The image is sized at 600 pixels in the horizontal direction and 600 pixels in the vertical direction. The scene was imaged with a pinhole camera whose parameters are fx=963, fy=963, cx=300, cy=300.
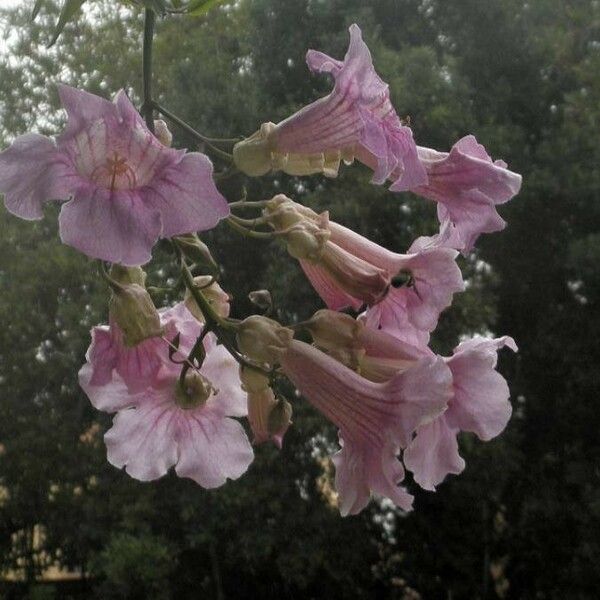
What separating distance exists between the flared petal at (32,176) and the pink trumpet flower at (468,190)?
0.24m

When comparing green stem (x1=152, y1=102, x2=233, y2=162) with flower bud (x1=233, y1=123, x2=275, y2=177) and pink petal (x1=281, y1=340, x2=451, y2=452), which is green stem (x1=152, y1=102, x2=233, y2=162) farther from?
pink petal (x1=281, y1=340, x2=451, y2=452)

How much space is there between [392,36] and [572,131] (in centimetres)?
173

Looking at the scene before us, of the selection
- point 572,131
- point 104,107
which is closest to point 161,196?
point 104,107

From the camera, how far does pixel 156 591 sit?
592 cm

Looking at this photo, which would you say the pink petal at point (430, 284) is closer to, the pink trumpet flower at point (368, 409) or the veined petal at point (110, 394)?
the pink trumpet flower at point (368, 409)

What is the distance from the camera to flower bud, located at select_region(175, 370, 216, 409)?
2.44 feet

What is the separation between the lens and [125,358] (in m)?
0.73

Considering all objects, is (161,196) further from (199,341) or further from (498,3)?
(498,3)

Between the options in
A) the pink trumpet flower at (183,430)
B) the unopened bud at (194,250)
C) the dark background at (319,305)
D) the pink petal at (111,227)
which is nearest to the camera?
the pink petal at (111,227)

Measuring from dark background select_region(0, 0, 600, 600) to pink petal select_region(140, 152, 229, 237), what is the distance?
5.13m

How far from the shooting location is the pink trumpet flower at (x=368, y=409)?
618 millimetres

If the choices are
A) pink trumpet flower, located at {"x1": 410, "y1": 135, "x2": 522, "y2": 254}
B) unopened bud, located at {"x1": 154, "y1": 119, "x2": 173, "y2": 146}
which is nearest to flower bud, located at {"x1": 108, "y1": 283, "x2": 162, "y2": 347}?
unopened bud, located at {"x1": 154, "y1": 119, "x2": 173, "y2": 146}

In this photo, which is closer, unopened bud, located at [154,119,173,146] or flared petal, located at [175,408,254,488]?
unopened bud, located at [154,119,173,146]

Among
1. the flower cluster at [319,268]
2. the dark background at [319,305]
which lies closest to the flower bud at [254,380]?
the flower cluster at [319,268]
